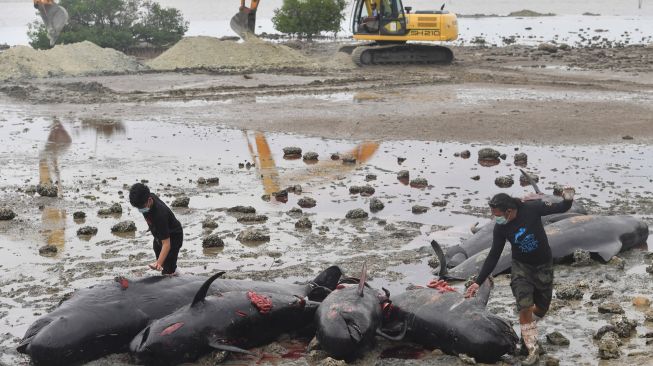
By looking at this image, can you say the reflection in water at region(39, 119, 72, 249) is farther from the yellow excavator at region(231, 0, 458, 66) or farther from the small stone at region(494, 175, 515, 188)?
the yellow excavator at region(231, 0, 458, 66)

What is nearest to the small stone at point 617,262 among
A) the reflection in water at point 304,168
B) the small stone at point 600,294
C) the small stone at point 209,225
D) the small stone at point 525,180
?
the small stone at point 600,294

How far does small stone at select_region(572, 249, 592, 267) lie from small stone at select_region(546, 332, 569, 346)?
2.84 meters

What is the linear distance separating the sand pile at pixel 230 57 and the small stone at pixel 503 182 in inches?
890

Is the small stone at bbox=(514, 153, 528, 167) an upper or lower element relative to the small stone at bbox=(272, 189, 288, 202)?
lower

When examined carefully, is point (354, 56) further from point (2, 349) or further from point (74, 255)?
point (2, 349)

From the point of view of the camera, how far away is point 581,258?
12250 mm

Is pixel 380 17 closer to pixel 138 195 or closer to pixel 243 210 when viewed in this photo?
pixel 243 210

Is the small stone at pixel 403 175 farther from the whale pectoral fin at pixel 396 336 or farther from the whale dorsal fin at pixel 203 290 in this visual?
the whale dorsal fin at pixel 203 290

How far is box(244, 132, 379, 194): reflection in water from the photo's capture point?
17656 mm

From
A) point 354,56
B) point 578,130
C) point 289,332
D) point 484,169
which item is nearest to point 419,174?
point 484,169

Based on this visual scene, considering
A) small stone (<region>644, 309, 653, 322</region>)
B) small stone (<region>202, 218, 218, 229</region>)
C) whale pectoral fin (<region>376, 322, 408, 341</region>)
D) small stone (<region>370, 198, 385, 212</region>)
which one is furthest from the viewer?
small stone (<region>370, 198, 385, 212</region>)

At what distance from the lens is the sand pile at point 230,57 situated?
39.4m

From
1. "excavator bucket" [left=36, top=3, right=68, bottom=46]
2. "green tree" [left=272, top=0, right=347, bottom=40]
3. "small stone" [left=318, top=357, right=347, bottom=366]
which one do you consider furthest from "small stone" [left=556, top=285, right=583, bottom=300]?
"green tree" [left=272, top=0, right=347, bottom=40]

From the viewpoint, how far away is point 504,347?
905 cm
